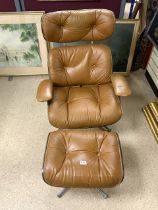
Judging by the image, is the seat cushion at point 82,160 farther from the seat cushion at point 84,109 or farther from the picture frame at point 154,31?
the picture frame at point 154,31

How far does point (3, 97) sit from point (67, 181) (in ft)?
4.50

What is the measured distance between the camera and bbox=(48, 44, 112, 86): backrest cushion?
5.39 feet

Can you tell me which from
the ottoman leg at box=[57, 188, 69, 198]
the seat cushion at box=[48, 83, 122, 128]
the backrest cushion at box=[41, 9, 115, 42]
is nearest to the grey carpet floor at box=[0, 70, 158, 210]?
the ottoman leg at box=[57, 188, 69, 198]

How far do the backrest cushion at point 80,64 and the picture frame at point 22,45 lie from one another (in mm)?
578

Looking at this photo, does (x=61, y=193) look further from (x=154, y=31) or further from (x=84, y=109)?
(x=154, y=31)

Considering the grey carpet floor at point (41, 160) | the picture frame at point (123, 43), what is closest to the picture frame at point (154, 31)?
the picture frame at point (123, 43)

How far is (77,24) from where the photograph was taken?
1.49m

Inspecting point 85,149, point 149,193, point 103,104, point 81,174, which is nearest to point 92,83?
point 103,104

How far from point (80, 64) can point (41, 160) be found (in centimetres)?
89

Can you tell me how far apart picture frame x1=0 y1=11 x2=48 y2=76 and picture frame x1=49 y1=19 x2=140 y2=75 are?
190mm

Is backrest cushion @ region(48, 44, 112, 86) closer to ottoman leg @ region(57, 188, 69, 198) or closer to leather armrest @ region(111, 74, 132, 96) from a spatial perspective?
leather armrest @ region(111, 74, 132, 96)

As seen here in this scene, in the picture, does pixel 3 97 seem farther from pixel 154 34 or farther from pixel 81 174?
pixel 154 34

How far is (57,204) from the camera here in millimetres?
1435

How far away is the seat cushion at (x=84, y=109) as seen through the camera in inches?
58.1
